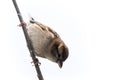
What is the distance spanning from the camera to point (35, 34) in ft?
42.8

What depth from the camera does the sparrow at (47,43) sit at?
13.1m

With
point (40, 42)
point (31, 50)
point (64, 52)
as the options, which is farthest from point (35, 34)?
point (31, 50)

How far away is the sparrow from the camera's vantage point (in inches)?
515

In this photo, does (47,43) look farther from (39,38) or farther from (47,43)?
(39,38)

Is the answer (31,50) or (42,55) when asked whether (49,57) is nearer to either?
(42,55)

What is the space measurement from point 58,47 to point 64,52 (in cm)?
27

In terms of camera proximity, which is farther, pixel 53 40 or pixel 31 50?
pixel 53 40

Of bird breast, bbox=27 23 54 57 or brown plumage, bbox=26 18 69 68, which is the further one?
brown plumage, bbox=26 18 69 68

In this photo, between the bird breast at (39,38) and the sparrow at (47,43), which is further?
the sparrow at (47,43)

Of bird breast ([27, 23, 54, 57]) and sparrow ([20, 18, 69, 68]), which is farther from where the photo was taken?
sparrow ([20, 18, 69, 68])

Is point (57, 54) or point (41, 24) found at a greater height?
point (41, 24)

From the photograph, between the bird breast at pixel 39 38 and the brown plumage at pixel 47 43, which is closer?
the bird breast at pixel 39 38

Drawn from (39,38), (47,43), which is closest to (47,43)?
(47,43)

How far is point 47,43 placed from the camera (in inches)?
537
